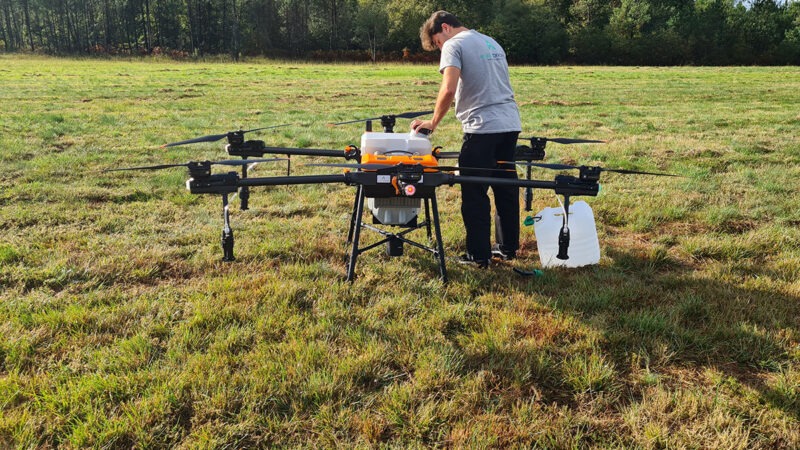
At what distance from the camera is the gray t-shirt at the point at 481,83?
4.43 meters

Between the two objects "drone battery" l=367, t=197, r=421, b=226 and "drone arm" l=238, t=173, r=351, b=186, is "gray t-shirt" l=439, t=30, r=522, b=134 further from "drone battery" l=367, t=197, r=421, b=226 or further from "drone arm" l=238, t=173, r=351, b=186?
"drone arm" l=238, t=173, r=351, b=186

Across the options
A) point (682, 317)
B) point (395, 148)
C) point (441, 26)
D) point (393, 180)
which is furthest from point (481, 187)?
point (682, 317)

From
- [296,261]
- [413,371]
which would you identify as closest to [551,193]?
[296,261]

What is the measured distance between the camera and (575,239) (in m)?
4.82

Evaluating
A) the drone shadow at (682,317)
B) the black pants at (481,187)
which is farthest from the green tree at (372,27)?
the drone shadow at (682,317)

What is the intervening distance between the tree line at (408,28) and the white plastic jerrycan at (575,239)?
60328 mm

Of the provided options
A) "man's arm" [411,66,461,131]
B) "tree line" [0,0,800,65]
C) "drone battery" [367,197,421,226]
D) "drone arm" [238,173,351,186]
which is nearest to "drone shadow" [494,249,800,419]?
"drone battery" [367,197,421,226]

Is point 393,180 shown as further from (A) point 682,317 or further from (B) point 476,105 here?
(A) point 682,317

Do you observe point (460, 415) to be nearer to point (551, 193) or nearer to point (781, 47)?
point (551, 193)

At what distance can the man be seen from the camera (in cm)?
442

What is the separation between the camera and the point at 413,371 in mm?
3203

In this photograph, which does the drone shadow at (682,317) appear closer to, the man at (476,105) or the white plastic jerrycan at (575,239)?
the white plastic jerrycan at (575,239)

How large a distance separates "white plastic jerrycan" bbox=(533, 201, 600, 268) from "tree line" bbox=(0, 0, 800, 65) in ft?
198

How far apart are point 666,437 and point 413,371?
1.42 m
